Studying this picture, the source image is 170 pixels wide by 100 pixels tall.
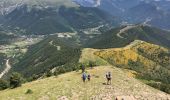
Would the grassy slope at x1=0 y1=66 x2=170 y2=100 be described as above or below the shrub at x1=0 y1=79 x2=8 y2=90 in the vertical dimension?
above

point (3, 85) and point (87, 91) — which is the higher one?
point (87, 91)

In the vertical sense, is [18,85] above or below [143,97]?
below

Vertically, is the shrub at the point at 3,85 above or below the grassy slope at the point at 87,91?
below

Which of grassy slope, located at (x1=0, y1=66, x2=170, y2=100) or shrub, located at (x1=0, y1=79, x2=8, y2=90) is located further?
shrub, located at (x1=0, y1=79, x2=8, y2=90)

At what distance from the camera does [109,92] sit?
94750mm

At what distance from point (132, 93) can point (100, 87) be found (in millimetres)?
9703

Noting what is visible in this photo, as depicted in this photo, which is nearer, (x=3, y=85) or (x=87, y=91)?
(x=87, y=91)

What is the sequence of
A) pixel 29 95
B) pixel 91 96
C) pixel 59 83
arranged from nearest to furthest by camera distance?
pixel 91 96 < pixel 29 95 < pixel 59 83

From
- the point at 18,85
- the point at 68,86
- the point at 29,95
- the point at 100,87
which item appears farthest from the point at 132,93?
the point at 18,85

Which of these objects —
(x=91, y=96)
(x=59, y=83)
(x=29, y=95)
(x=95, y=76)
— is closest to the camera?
(x=91, y=96)

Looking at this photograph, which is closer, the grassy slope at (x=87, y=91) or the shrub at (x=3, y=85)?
the grassy slope at (x=87, y=91)

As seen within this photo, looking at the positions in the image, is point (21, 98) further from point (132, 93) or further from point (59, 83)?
point (132, 93)

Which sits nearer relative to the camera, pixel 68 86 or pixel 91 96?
pixel 91 96

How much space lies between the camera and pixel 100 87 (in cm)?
10081
